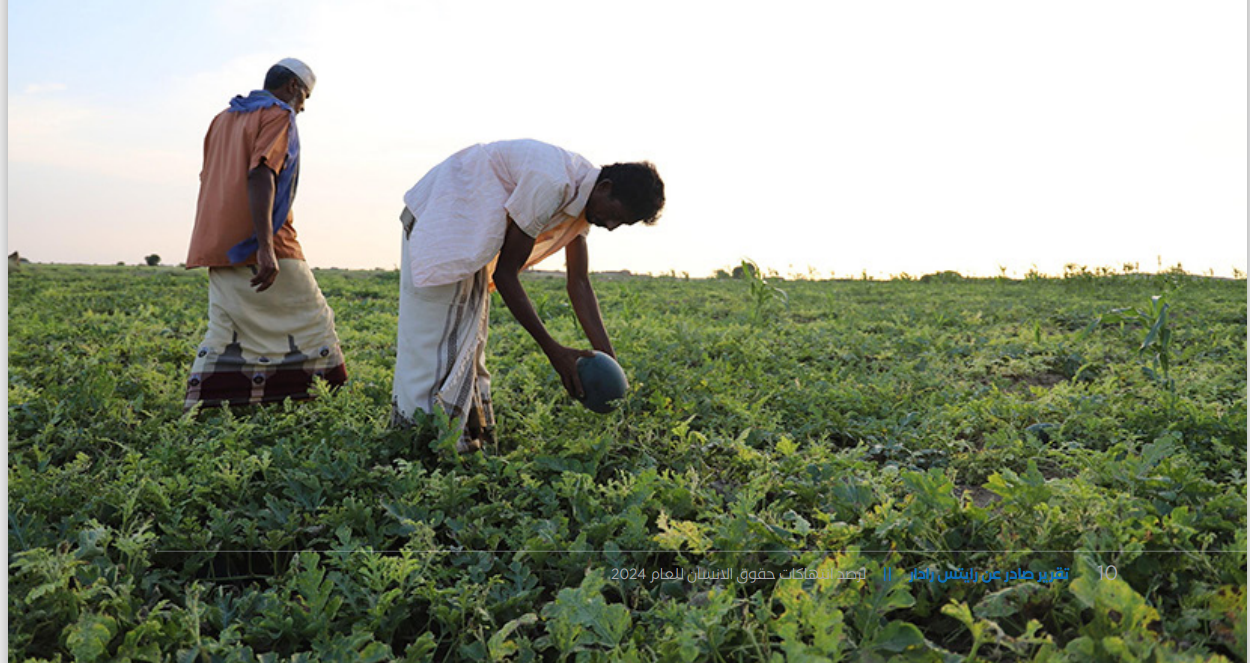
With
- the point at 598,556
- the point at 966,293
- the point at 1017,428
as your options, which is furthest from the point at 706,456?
the point at 966,293

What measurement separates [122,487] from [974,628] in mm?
2972

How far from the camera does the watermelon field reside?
7.44ft

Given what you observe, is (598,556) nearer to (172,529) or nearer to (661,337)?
(172,529)

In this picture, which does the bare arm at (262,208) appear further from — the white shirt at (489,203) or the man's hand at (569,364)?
the man's hand at (569,364)

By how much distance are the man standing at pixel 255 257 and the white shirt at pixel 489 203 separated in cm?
118

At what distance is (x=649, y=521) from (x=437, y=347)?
1280 millimetres

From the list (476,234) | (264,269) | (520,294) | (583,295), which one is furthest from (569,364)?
(264,269)

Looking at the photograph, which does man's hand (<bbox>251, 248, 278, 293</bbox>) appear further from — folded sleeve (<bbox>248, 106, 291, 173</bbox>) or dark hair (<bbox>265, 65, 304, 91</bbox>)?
dark hair (<bbox>265, 65, 304, 91</bbox>)

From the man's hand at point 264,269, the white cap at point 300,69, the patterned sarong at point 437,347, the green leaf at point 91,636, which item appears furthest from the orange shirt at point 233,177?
the green leaf at point 91,636

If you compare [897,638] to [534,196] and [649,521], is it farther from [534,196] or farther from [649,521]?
[534,196]

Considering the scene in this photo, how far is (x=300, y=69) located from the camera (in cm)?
454

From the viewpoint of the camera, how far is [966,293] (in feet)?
37.9

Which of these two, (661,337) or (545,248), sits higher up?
(545,248)

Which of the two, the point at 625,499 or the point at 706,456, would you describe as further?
the point at 706,456
